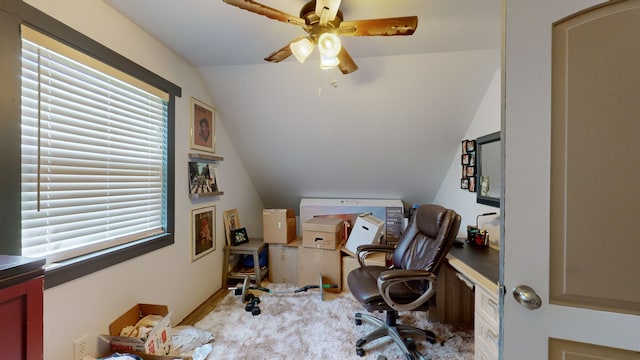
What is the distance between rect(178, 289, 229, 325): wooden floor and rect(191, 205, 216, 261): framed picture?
19.4 inches

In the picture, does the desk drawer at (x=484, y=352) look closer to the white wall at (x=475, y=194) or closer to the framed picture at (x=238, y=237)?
the white wall at (x=475, y=194)

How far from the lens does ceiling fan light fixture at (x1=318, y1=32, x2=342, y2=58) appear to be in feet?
4.39

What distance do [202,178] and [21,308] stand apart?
5.99 feet

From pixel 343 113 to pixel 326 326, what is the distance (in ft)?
6.65

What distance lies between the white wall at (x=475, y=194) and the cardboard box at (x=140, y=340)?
102 inches

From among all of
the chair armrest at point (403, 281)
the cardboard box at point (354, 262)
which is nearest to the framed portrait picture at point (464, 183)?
the cardboard box at point (354, 262)

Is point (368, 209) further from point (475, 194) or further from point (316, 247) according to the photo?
point (475, 194)

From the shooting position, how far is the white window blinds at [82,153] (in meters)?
1.18

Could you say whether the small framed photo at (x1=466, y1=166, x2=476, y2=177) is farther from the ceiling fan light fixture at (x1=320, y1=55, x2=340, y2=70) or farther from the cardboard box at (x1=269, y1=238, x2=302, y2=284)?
the cardboard box at (x1=269, y1=238, x2=302, y2=284)

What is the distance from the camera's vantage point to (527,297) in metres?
0.80

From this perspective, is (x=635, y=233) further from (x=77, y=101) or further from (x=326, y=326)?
(x=77, y=101)

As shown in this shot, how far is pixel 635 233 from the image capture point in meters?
0.72

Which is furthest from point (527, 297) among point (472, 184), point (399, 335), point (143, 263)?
point (143, 263)

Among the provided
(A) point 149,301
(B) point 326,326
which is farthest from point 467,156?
(A) point 149,301
